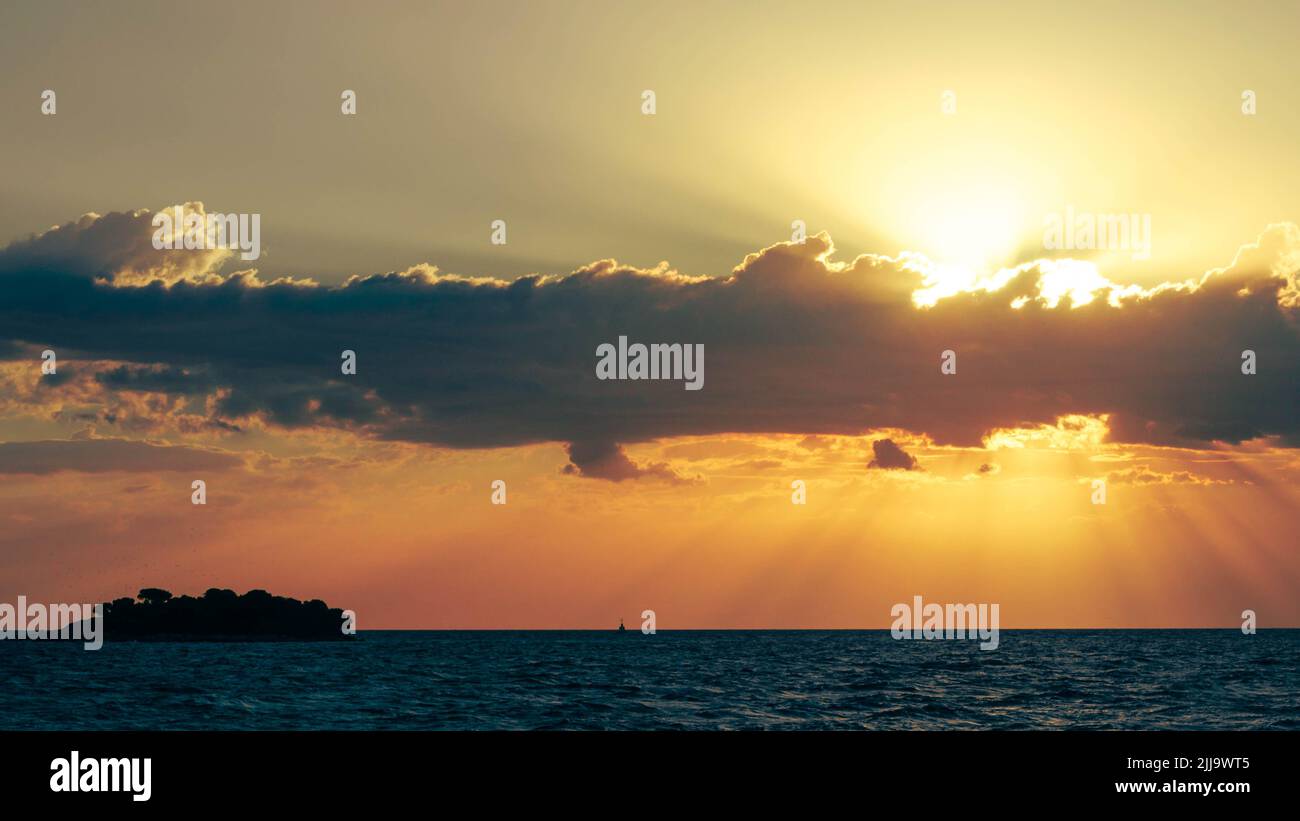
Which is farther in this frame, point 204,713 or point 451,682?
point 451,682

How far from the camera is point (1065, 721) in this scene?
55.9m

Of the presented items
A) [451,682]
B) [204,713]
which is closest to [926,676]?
[451,682]

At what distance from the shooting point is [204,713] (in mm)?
64062
